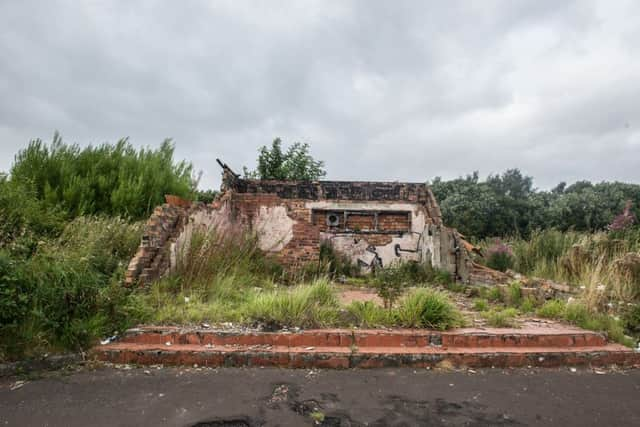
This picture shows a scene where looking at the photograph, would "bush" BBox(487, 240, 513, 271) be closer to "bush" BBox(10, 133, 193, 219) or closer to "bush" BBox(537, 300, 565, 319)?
"bush" BBox(537, 300, 565, 319)

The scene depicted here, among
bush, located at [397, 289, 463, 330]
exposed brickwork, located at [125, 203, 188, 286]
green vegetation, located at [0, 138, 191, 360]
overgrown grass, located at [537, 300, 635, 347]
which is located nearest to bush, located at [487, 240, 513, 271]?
overgrown grass, located at [537, 300, 635, 347]

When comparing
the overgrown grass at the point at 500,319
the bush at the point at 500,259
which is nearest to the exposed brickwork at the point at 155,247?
the overgrown grass at the point at 500,319

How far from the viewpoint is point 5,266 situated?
3.61 metres

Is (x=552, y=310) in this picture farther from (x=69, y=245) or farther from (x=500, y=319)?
(x=69, y=245)

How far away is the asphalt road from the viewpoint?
102 inches

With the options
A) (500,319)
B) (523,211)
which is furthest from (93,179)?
(523,211)

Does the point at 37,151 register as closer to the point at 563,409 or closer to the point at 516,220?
the point at 563,409

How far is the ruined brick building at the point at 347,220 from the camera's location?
9.64 meters

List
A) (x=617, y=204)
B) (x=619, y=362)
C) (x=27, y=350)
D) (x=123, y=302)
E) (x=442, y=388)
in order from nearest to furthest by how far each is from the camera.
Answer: (x=442, y=388)
(x=27, y=350)
(x=619, y=362)
(x=123, y=302)
(x=617, y=204)

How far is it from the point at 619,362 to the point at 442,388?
7.59 ft

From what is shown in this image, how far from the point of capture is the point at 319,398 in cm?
291

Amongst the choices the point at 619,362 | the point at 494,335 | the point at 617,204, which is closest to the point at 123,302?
the point at 494,335

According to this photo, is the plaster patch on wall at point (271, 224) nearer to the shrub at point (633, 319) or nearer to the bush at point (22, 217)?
the bush at point (22, 217)

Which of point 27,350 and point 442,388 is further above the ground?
point 27,350
